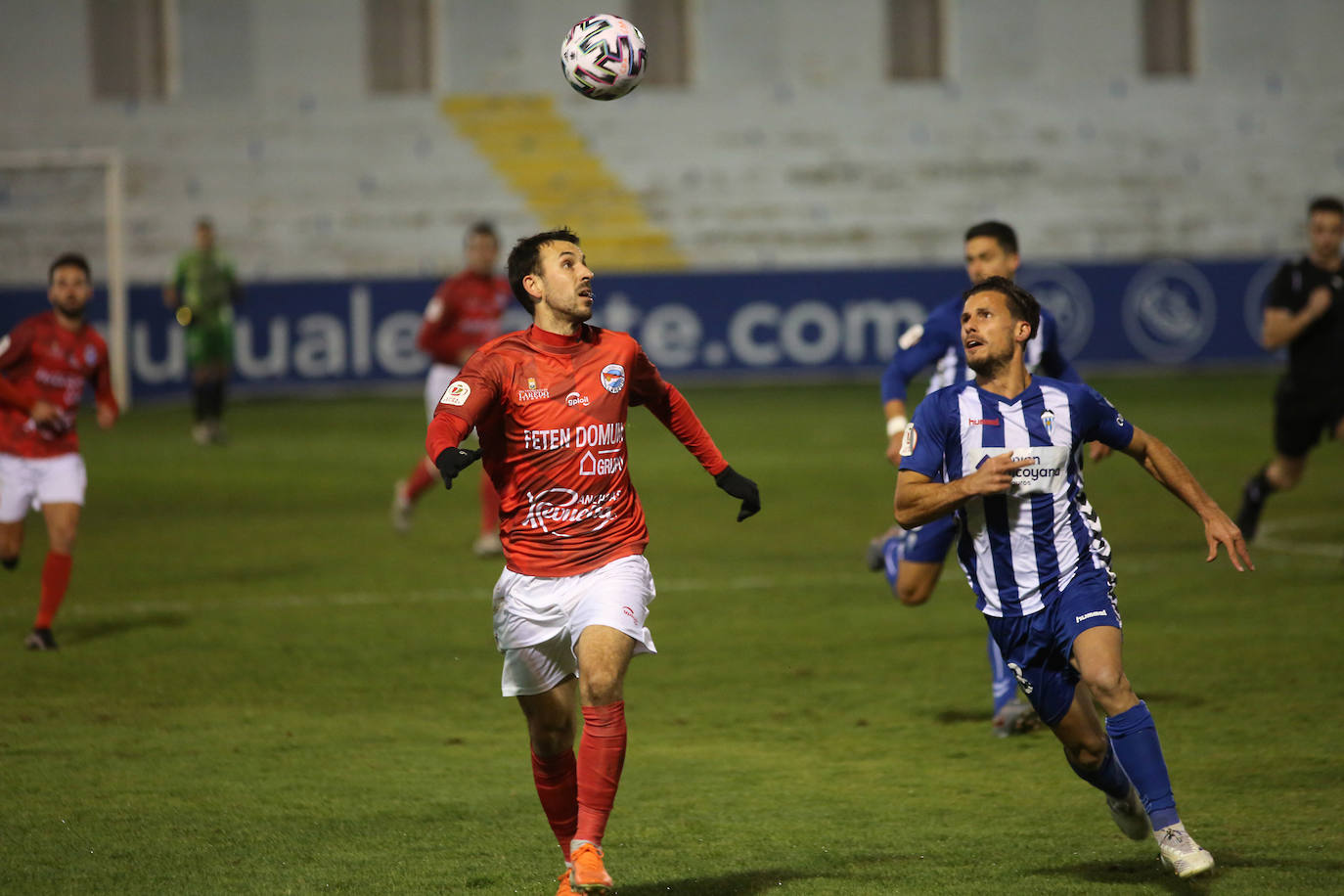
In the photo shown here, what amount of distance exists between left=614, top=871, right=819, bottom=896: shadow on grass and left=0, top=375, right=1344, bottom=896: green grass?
0.02m

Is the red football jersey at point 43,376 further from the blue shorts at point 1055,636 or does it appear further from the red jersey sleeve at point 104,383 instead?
the blue shorts at point 1055,636

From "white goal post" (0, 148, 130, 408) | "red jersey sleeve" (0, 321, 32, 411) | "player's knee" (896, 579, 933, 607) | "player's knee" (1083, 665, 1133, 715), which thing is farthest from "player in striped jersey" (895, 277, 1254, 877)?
"white goal post" (0, 148, 130, 408)

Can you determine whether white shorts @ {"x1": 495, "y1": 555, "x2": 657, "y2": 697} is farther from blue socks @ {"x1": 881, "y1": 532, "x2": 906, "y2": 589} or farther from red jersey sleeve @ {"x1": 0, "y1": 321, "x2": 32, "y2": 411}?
red jersey sleeve @ {"x1": 0, "y1": 321, "x2": 32, "y2": 411}

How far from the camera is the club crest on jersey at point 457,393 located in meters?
5.17

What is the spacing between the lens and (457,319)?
13.2 m

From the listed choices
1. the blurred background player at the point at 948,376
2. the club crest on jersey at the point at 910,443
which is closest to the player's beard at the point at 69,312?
the blurred background player at the point at 948,376

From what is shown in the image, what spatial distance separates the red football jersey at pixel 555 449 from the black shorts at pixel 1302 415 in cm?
735

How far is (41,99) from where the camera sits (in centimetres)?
3016

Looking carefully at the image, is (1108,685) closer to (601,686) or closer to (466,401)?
(601,686)

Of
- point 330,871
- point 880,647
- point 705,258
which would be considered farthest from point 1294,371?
point 705,258

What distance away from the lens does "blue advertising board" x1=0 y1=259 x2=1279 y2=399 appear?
26.6 metres

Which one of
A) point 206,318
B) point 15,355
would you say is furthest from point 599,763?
point 206,318

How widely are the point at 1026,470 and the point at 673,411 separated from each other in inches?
46.2

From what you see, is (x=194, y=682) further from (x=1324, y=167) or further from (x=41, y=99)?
(x=1324, y=167)
